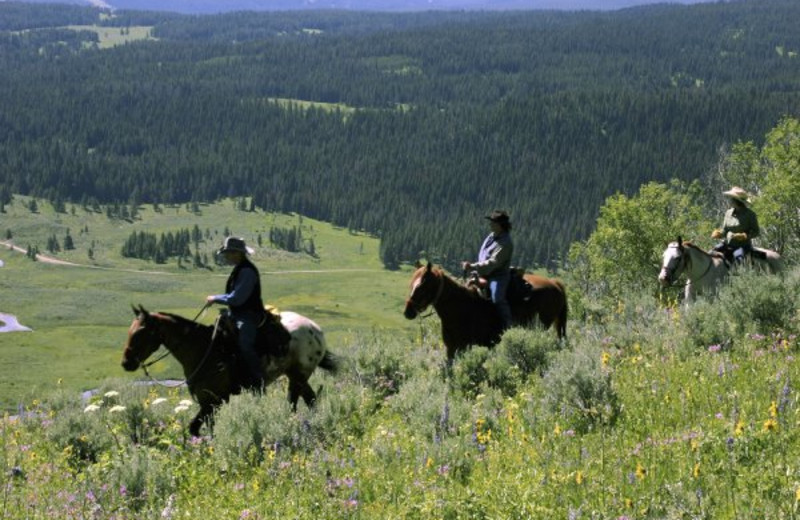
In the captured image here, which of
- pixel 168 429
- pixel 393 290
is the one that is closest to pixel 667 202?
pixel 168 429

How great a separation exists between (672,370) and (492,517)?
4403 mm

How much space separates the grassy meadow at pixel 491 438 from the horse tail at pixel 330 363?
0.16 m

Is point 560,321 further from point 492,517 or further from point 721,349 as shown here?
point 492,517

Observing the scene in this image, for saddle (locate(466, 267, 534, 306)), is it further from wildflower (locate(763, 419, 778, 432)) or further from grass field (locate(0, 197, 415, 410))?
grass field (locate(0, 197, 415, 410))

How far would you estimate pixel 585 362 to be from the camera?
977 centimetres

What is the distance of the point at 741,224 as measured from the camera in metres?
18.3

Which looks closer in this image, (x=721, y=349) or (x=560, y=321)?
(x=721, y=349)

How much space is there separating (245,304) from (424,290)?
3.26 m

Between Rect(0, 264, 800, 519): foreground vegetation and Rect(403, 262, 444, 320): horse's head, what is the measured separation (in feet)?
5.12

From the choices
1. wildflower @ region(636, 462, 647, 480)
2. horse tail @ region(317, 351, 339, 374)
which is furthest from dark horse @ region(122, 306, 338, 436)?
wildflower @ region(636, 462, 647, 480)

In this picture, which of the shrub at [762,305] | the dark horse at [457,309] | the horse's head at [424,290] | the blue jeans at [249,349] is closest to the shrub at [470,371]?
the dark horse at [457,309]

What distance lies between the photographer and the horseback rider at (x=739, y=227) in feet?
59.7

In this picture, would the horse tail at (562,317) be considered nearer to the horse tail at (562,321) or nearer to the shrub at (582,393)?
the horse tail at (562,321)

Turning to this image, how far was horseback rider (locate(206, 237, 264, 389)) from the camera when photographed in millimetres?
13781
